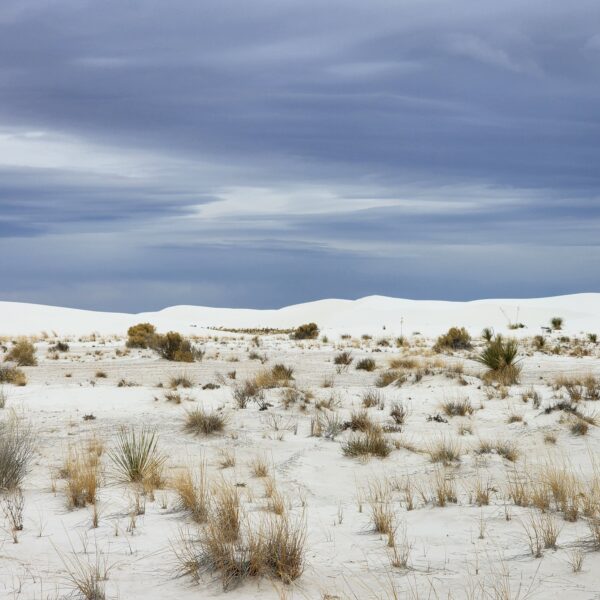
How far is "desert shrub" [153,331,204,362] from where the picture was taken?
2712 centimetres

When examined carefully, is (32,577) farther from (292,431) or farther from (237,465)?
(292,431)

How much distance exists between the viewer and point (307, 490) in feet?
27.0

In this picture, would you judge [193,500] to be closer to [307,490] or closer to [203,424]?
[307,490]

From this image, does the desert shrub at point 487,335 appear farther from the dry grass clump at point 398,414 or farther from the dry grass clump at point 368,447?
the dry grass clump at point 368,447

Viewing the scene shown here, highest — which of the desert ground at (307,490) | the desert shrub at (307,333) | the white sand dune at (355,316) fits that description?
the white sand dune at (355,316)

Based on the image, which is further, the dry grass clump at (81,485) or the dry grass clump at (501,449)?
the dry grass clump at (501,449)

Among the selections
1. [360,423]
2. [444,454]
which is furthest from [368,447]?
[360,423]

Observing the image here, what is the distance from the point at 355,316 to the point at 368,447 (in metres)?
68.0

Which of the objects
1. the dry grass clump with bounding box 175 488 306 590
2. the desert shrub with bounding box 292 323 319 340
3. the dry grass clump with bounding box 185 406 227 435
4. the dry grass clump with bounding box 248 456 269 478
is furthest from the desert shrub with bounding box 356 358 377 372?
the desert shrub with bounding box 292 323 319 340

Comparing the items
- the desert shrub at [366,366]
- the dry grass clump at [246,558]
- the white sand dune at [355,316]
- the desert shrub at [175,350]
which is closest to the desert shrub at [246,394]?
the desert shrub at [366,366]

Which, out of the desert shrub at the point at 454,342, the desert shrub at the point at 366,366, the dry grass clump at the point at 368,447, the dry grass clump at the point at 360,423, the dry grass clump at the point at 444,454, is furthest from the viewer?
the desert shrub at the point at 454,342

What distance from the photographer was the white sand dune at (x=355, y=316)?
53.5m

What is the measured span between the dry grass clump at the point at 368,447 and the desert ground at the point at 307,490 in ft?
0.10

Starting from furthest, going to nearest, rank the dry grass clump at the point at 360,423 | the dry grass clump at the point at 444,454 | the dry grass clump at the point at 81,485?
the dry grass clump at the point at 360,423 < the dry grass clump at the point at 444,454 < the dry grass clump at the point at 81,485
